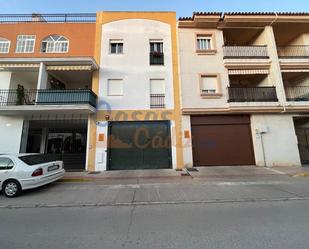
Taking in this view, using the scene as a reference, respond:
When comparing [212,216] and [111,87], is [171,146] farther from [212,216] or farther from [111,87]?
[212,216]

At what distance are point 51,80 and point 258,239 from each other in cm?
1499

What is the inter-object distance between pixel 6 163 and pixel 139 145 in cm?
687

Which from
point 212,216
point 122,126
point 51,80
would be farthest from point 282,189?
point 51,80

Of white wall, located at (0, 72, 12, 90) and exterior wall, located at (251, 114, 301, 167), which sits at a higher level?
white wall, located at (0, 72, 12, 90)

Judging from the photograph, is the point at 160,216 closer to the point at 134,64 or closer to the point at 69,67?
the point at 134,64

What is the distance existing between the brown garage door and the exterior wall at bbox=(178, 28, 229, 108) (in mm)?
1139

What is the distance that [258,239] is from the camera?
10.3 ft

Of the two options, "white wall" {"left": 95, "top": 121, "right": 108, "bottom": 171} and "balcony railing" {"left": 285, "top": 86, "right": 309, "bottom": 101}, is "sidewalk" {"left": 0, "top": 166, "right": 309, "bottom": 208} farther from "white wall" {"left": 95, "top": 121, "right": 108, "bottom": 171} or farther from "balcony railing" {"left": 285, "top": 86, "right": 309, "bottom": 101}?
"balcony railing" {"left": 285, "top": 86, "right": 309, "bottom": 101}

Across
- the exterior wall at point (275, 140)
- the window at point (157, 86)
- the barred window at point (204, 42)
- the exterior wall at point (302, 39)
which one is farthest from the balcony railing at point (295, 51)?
the window at point (157, 86)

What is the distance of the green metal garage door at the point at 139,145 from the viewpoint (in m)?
11.2

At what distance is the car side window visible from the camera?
634cm

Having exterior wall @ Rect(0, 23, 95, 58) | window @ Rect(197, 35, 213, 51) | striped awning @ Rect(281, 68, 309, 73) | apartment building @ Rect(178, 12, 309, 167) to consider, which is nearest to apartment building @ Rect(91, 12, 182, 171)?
exterior wall @ Rect(0, 23, 95, 58)

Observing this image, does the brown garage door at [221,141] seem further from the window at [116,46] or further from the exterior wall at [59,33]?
the exterior wall at [59,33]

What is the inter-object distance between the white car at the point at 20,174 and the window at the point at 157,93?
7539 mm
